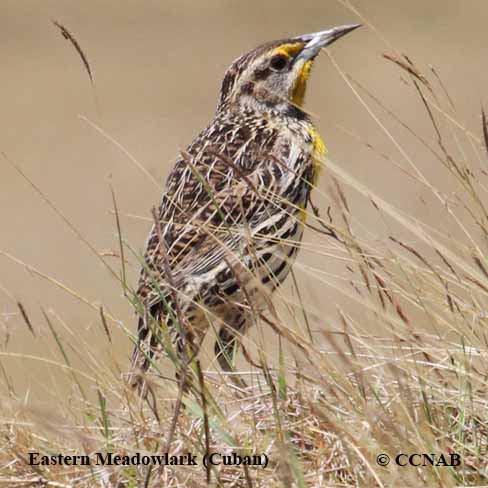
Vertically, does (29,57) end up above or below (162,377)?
below

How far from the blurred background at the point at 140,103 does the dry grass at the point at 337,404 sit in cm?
489

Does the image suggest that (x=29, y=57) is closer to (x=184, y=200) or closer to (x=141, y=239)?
(x=141, y=239)

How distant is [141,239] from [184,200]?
326 inches

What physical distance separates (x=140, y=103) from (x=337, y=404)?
17.3m

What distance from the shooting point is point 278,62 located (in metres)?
5.09

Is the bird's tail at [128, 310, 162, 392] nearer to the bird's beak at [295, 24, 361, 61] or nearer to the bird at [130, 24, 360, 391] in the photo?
the bird at [130, 24, 360, 391]

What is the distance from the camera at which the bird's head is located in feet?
16.6

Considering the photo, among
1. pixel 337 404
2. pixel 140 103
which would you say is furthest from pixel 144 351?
pixel 140 103

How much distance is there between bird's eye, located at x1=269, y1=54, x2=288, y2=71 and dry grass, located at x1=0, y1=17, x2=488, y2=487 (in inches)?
67.7

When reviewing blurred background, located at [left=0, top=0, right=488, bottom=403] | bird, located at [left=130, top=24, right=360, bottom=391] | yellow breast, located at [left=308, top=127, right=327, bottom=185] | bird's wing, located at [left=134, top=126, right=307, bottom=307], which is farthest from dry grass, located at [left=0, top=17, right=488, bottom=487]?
blurred background, located at [left=0, top=0, right=488, bottom=403]

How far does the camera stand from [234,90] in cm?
515

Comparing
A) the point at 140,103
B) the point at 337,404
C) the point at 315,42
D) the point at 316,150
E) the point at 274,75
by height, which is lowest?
the point at 140,103

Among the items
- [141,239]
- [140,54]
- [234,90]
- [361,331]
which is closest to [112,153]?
[141,239]

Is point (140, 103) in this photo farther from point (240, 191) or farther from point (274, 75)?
point (240, 191)
